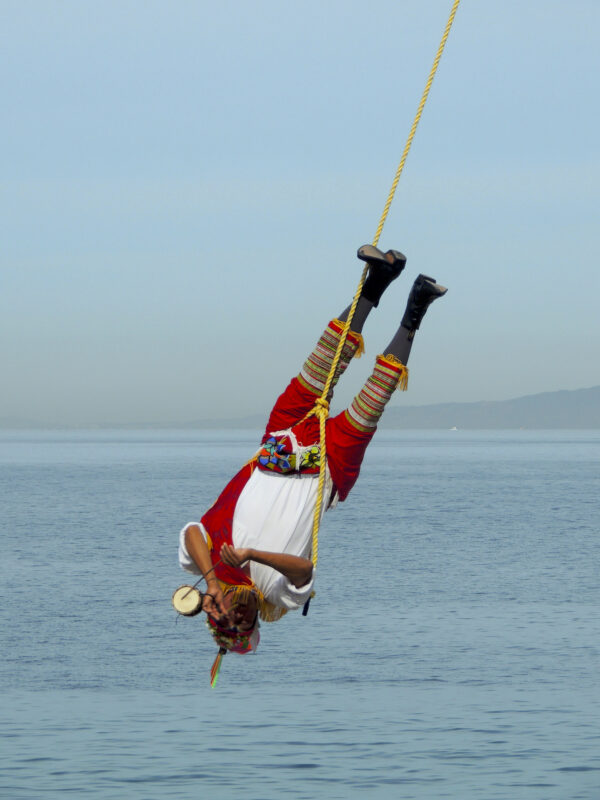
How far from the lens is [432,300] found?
8391 mm

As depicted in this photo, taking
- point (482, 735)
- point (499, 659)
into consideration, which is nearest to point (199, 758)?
point (482, 735)

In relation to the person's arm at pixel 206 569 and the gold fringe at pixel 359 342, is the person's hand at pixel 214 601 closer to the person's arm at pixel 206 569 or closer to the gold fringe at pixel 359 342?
the person's arm at pixel 206 569

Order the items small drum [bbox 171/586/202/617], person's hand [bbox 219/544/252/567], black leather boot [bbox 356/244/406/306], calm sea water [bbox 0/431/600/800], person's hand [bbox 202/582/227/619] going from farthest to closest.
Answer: calm sea water [bbox 0/431/600/800], black leather boot [bbox 356/244/406/306], person's hand [bbox 202/582/227/619], small drum [bbox 171/586/202/617], person's hand [bbox 219/544/252/567]

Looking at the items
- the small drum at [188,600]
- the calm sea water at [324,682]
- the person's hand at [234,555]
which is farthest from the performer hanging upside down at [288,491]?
the calm sea water at [324,682]

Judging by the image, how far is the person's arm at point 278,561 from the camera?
24.4 ft

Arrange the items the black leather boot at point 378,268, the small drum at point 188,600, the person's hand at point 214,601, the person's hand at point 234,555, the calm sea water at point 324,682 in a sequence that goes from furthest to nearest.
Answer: the calm sea water at point 324,682 < the black leather boot at point 378,268 < the person's hand at point 214,601 < the small drum at point 188,600 < the person's hand at point 234,555

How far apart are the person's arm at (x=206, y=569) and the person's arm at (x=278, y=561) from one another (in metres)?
0.30

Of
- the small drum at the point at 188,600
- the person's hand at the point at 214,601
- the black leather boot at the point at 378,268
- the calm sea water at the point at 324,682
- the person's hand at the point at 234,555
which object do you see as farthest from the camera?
the calm sea water at the point at 324,682

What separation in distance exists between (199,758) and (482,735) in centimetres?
448

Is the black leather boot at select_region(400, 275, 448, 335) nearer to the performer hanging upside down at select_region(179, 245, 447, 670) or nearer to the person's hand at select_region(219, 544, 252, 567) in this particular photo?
the performer hanging upside down at select_region(179, 245, 447, 670)

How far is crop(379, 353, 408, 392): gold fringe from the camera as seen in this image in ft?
27.2

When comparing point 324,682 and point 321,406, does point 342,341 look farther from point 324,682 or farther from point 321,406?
point 324,682

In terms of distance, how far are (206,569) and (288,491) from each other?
0.69 meters

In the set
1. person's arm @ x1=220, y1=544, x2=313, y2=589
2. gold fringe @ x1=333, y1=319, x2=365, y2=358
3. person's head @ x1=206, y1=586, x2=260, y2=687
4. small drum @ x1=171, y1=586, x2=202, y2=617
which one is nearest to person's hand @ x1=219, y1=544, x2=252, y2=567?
person's arm @ x1=220, y1=544, x2=313, y2=589
